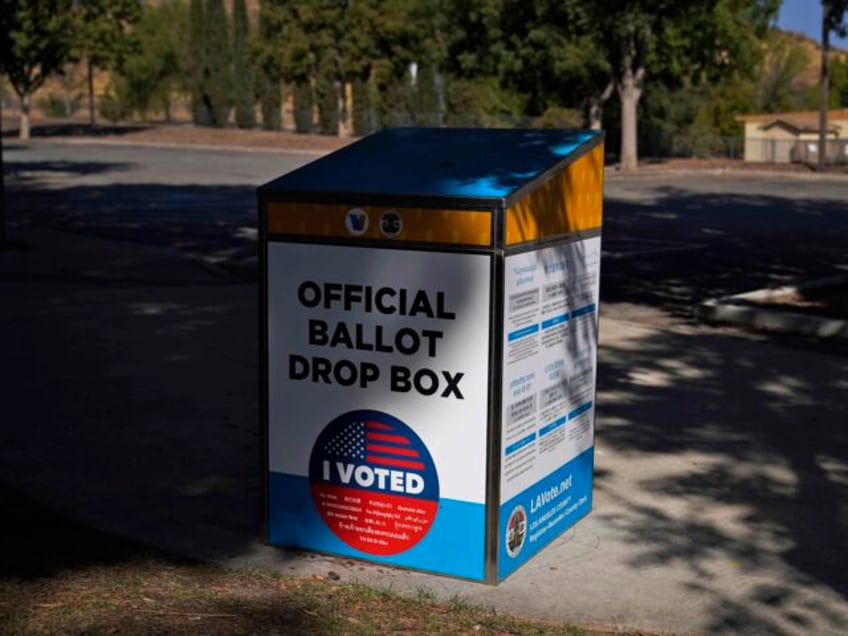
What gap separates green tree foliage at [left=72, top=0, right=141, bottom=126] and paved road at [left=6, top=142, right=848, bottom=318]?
18858 millimetres

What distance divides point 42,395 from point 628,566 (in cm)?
453

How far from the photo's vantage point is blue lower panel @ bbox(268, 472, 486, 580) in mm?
5328

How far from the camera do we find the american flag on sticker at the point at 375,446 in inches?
212

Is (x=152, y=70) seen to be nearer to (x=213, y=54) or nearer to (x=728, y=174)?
(x=213, y=54)

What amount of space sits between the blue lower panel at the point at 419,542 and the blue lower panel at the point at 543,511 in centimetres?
12

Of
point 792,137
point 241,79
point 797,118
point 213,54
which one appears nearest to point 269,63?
point 241,79

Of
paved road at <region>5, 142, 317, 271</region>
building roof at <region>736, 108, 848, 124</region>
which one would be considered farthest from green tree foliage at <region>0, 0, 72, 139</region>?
building roof at <region>736, 108, 848, 124</region>

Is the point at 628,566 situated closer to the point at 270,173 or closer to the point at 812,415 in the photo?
the point at 812,415

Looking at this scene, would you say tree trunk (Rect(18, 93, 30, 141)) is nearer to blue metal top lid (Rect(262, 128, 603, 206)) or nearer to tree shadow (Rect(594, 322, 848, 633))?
tree shadow (Rect(594, 322, 848, 633))

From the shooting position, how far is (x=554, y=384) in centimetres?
571

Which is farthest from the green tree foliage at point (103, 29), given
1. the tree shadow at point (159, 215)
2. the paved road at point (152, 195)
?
the tree shadow at point (159, 215)

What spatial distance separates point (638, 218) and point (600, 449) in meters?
16.1

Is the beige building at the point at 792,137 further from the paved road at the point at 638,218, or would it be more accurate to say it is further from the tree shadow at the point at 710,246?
the tree shadow at the point at 710,246

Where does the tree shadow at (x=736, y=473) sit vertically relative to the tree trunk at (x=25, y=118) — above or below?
→ below
